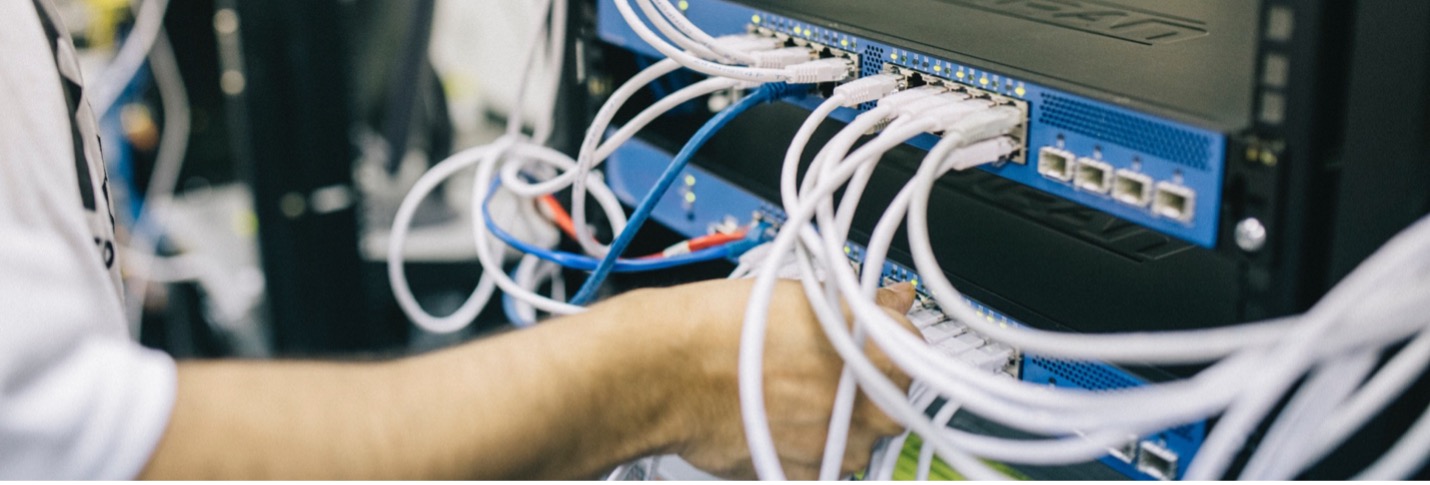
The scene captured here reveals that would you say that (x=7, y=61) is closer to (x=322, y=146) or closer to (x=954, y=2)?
(x=954, y=2)

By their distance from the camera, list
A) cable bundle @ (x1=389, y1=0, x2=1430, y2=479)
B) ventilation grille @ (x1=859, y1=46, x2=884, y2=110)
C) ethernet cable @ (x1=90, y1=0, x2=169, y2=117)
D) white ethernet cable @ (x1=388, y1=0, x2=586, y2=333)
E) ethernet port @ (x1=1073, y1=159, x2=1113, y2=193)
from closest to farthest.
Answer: cable bundle @ (x1=389, y1=0, x2=1430, y2=479) < ethernet port @ (x1=1073, y1=159, x2=1113, y2=193) < ventilation grille @ (x1=859, y1=46, x2=884, y2=110) < white ethernet cable @ (x1=388, y1=0, x2=586, y2=333) < ethernet cable @ (x1=90, y1=0, x2=169, y2=117)

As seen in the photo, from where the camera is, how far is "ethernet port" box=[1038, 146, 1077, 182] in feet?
1.64

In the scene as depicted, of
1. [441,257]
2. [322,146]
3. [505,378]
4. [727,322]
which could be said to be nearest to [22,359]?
[505,378]

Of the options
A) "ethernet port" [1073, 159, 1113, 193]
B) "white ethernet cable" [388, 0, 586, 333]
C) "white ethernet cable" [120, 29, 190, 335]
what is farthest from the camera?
"white ethernet cable" [120, 29, 190, 335]

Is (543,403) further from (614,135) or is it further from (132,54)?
(132,54)

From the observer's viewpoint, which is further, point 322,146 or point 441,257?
point 441,257

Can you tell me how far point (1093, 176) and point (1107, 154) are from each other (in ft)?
0.05

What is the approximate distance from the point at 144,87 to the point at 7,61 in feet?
3.62

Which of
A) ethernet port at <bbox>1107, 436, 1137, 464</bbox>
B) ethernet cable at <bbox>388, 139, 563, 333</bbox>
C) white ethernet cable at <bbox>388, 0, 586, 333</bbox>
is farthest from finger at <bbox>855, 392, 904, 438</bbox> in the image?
ethernet cable at <bbox>388, 139, 563, 333</bbox>

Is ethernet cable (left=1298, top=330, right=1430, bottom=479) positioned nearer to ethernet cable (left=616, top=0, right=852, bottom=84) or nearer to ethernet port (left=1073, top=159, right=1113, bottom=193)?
ethernet port (left=1073, top=159, right=1113, bottom=193)

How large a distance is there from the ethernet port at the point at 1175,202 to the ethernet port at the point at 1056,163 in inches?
1.8

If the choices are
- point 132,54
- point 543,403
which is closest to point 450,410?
point 543,403

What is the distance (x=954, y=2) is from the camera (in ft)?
2.03

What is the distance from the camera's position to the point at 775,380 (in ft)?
1.73
